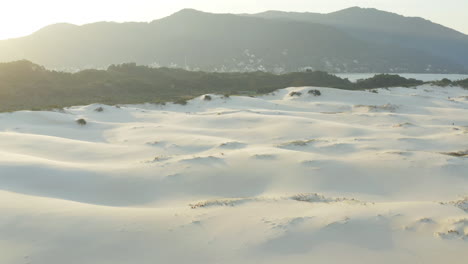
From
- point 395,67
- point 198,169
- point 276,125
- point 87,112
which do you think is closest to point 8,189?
point 198,169

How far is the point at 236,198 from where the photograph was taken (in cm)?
796

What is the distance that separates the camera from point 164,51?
19662 cm

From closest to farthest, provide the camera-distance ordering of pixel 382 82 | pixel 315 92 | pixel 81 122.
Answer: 1. pixel 81 122
2. pixel 315 92
3. pixel 382 82

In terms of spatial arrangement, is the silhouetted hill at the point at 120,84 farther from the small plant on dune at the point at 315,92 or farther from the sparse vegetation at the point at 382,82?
the small plant on dune at the point at 315,92

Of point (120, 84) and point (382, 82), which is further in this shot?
point (382, 82)

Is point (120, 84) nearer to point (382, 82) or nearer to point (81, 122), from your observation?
point (81, 122)

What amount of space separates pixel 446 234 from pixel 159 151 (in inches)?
363

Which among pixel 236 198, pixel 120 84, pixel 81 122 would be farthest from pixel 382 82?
pixel 236 198

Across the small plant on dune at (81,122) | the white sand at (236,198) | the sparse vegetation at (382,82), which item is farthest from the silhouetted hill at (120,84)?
the white sand at (236,198)

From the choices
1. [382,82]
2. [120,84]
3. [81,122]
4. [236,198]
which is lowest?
[236,198]

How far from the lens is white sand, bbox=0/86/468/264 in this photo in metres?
5.64

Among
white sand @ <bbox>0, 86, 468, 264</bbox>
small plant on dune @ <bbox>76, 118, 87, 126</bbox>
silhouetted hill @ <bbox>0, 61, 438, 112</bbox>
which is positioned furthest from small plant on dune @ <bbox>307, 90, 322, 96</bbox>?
small plant on dune @ <bbox>76, 118, 87, 126</bbox>

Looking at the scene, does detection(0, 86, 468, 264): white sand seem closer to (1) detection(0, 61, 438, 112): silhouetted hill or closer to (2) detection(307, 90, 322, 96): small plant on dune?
(2) detection(307, 90, 322, 96): small plant on dune

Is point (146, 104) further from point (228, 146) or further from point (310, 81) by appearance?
point (310, 81)
